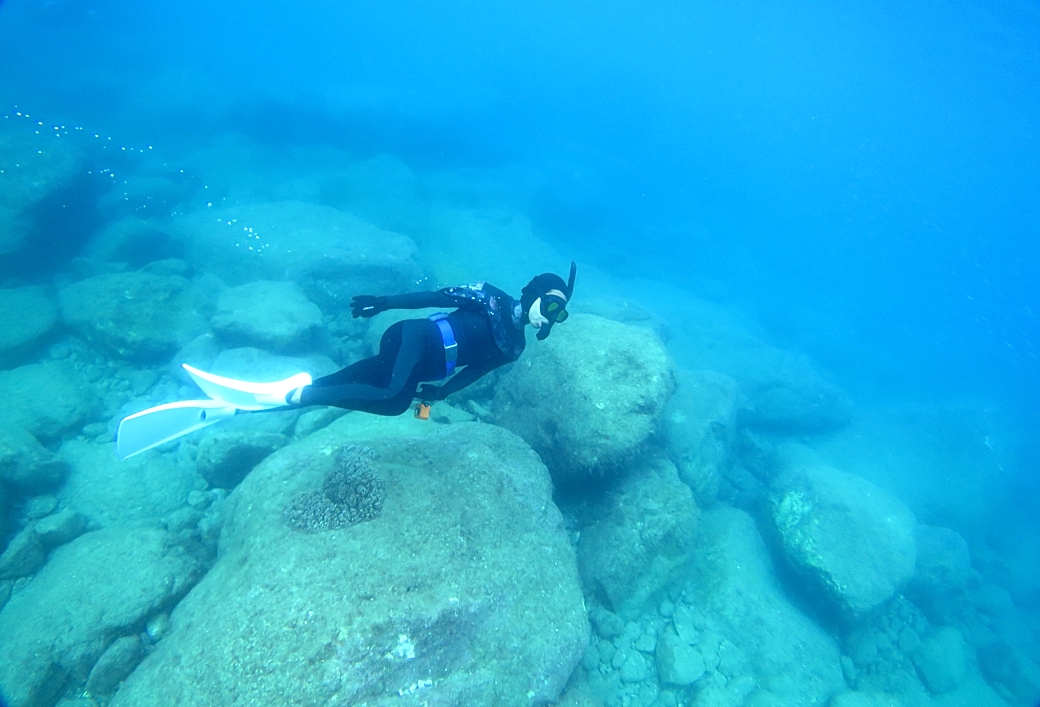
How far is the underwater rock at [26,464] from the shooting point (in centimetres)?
579

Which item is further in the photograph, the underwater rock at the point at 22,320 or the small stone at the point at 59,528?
the underwater rock at the point at 22,320

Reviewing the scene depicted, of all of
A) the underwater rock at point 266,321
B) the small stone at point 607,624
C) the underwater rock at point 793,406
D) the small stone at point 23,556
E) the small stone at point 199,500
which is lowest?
the underwater rock at point 793,406

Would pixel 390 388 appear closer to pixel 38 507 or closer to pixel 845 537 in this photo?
pixel 38 507

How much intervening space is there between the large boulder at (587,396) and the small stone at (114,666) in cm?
487

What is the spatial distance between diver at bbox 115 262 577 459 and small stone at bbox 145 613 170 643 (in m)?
1.76

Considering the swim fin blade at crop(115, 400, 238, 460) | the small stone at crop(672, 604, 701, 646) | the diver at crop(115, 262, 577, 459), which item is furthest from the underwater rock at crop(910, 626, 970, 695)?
the swim fin blade at crop(115, 400, 238, 460)

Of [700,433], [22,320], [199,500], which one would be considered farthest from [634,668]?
[22,320]

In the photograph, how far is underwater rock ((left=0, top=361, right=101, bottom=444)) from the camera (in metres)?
7.04

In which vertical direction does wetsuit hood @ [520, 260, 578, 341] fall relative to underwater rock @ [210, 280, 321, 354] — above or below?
above

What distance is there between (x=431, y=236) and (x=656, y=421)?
14.1 metres

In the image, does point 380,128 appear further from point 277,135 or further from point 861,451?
point 861,451

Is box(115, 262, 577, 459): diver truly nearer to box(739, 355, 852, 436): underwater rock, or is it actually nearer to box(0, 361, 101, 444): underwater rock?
box(0, 361, 101, 444): underwater rock

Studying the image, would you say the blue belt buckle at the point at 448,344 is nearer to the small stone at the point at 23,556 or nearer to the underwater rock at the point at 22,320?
the small stone at the point at 23,556

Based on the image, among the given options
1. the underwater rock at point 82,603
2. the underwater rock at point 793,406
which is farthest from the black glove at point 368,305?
the underwater rock at point 793,406
